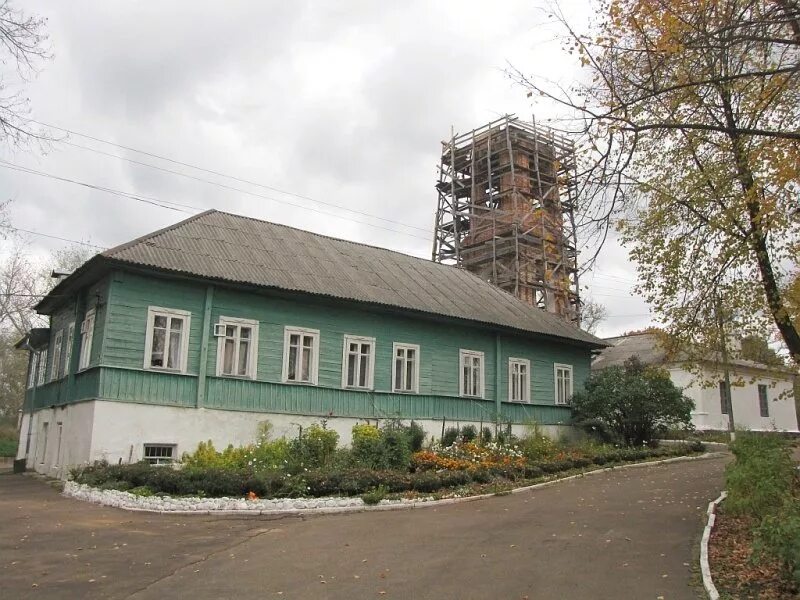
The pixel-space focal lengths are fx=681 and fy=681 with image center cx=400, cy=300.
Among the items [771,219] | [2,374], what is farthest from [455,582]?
[2,374]

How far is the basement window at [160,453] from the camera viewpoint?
51.9ft

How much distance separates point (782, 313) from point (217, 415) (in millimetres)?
12708

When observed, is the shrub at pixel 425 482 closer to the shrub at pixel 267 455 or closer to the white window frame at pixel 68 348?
the shrub at pixel 267 455

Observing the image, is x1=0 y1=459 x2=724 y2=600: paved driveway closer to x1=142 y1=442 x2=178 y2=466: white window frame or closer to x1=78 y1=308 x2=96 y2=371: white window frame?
x1=142 y1=442 x2=178 y2=466: white window frame

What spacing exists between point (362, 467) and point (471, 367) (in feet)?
28.7

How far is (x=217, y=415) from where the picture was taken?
16984mm

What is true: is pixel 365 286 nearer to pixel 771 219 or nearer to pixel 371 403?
pixel 371 403

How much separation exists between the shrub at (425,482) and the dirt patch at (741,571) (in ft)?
19.8

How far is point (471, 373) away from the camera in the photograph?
23312 mm

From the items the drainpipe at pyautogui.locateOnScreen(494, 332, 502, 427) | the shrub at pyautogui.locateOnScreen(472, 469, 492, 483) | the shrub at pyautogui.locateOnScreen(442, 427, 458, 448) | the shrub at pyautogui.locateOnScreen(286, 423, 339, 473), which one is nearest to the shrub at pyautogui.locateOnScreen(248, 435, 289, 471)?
the shrub at pyautogui.locateOnScreen(286, 423, 339, 473)

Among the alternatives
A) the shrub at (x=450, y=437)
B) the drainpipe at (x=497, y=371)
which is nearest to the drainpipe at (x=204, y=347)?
the shrub at (x=450, y=437)

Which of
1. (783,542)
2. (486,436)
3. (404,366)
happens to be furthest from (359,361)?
(783,542)

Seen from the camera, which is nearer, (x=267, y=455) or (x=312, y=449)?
(x=267, y=455)

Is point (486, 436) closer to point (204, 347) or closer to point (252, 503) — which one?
point (204, 347)
